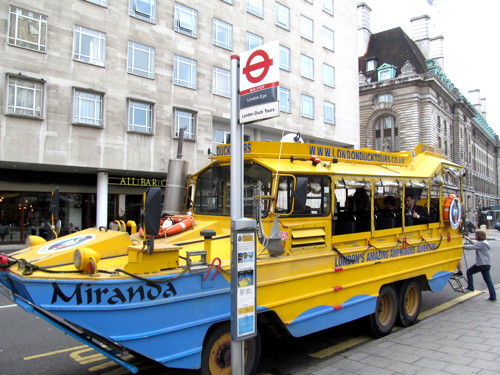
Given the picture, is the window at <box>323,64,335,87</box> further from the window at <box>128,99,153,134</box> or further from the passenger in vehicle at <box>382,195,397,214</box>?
the passenger in vehicle at <box>382,195,397,214</box>

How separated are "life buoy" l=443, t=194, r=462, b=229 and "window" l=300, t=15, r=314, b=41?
22.6 metres

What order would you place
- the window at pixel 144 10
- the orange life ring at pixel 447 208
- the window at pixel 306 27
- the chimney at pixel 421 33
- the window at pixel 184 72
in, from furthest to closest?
the chimney at pixel 421 33 → the window at pixel 306 27 → the window at pixel 184 72 → the window at pixel 144 10 → the orange life ring at pixel 447 208

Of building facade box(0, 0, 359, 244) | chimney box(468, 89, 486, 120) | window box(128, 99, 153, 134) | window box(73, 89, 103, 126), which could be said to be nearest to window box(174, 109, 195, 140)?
building facade box(0, 0, 359, 244)

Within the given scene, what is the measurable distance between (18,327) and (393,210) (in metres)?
6.27

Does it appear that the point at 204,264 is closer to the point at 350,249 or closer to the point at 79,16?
the point at 350,249

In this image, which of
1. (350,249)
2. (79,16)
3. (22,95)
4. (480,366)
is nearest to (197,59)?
(79,16)

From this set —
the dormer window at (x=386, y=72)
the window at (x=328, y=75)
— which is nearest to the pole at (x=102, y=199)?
the window at (x=328, y=75)

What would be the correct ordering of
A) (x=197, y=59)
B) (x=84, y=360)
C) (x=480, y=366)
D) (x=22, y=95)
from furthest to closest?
(x=197, y=59)
(x=22, y=95)
(x=84, y=360)
(x=480, y=366)

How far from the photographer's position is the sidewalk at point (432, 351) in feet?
14.6

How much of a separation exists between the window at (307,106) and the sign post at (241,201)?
23856 millimetres

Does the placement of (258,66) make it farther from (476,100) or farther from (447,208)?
(476,100)

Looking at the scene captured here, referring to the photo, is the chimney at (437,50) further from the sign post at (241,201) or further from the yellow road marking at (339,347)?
the sign post at (241,201)

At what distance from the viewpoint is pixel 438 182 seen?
7.39 metres

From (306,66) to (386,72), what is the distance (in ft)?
84.4
